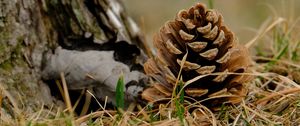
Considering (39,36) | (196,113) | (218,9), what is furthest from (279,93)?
(218,9)

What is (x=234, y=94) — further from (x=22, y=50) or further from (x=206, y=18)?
(x=22, y=50)

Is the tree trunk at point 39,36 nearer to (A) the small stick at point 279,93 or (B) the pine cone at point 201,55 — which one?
(B) the pine cone at point 201,55

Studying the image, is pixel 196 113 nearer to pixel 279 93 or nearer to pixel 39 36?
pixel 279 93

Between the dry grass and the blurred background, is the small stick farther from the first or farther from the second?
the blurred background

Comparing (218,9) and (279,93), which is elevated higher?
(279,93)

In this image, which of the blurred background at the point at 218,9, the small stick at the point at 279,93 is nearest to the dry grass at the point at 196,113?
the small stick at the point at 279,93
